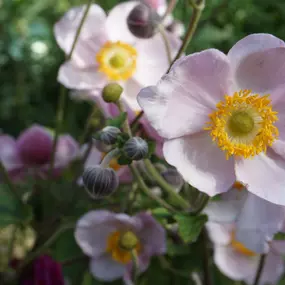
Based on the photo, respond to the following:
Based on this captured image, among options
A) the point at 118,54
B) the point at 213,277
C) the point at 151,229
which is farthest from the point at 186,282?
the point at 118,54

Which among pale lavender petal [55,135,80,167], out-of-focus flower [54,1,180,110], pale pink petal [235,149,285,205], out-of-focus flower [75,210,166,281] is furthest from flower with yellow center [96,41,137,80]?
pale pink petal [235,149,285,205]

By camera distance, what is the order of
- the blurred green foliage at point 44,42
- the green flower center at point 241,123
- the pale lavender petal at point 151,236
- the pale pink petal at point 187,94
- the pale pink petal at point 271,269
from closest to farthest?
the pale pink petal at point 187,94 < the green flower center at point 241,123 < the pale lavender petal at point 151,236 < the pale pink petal at point 271,269 < the blurred green foliage at point 44,42

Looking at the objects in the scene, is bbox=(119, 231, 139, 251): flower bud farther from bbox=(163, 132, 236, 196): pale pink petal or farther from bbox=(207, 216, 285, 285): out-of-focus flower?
bbox=(163, 132, 236, 196): pale pink petal

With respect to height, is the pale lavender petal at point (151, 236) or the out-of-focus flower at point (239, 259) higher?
the pale lavender petal at point (151, 236)

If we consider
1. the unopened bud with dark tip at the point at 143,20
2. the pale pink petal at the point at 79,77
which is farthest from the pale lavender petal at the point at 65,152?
the unopened bud with dark tip at the point at 143,20

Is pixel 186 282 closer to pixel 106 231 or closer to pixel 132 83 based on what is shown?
pixel 106 231

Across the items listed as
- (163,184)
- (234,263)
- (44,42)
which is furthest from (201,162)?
(44,42)

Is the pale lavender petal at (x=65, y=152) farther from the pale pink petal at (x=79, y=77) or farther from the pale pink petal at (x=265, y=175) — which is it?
the pale pink petal at (x=265, y=175)

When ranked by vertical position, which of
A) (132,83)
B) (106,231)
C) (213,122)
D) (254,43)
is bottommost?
(106,231)
